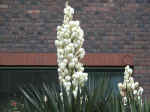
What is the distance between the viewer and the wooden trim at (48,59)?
656cm

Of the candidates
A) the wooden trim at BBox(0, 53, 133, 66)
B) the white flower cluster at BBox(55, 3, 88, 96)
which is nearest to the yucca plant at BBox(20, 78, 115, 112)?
the white flower cluster at BBox(55, 3, 88, 96)

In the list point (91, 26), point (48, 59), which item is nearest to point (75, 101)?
point (48, 59)

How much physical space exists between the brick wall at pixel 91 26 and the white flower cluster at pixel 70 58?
3.59 metres

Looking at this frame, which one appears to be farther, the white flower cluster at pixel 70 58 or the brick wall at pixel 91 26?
the brick wall at pixel 91 26


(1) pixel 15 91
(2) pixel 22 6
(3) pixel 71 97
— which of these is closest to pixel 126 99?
(3) pixel 71 97

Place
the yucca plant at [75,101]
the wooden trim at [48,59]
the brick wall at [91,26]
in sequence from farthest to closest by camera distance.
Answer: the brick wall at [91,26]
the wooden trim at [48,59]
the yucca plant at [75,101]

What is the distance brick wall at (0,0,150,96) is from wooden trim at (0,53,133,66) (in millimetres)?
137

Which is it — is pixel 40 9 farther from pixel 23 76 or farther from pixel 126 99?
pixel 126 99

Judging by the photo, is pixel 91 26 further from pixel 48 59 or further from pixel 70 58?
pixel 70 58

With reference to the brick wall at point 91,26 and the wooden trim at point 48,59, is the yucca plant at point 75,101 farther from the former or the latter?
the brick wall at point 91,26

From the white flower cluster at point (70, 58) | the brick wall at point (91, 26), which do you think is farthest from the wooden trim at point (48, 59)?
the white flower cluster at point (70, 58)

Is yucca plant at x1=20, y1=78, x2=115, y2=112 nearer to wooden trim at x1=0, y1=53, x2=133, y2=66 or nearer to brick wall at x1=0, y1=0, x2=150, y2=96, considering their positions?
wooden trim at x1=0, y1=53, x2=133, y2=66

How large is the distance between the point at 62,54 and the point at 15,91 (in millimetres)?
3612

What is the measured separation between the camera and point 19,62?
6566mm
